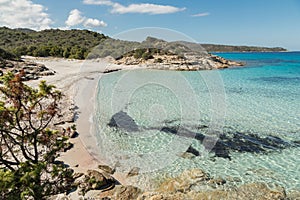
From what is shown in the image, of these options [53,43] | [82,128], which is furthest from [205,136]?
[53,43]

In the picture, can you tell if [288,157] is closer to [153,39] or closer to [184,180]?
[184,180]

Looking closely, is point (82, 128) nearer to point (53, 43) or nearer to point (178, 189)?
point (178, 189)

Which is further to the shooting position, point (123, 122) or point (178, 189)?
point (123, 122)

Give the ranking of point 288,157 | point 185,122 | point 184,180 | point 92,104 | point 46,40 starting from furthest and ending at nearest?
point 46,40, point 92,104, point 185,122, point 288,157, point 184,180

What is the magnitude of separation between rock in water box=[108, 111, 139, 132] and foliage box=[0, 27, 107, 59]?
31.8 metres

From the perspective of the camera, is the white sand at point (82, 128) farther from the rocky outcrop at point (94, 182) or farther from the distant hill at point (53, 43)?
the distant hill at point (53, 43)

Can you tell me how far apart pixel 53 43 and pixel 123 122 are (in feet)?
195

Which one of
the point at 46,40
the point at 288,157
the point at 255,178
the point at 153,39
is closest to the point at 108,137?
the point at 153,39

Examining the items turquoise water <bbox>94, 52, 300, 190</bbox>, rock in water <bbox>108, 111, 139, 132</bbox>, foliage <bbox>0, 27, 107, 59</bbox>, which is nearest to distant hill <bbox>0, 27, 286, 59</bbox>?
foliage <bbox>0, 27, 107, 59</bbox>

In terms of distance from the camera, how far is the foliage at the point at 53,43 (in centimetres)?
4775

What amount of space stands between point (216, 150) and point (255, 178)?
204 cm

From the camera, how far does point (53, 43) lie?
63.6 m

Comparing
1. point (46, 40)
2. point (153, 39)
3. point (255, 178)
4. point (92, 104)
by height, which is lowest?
point (255, 178)

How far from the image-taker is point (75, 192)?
625cm
